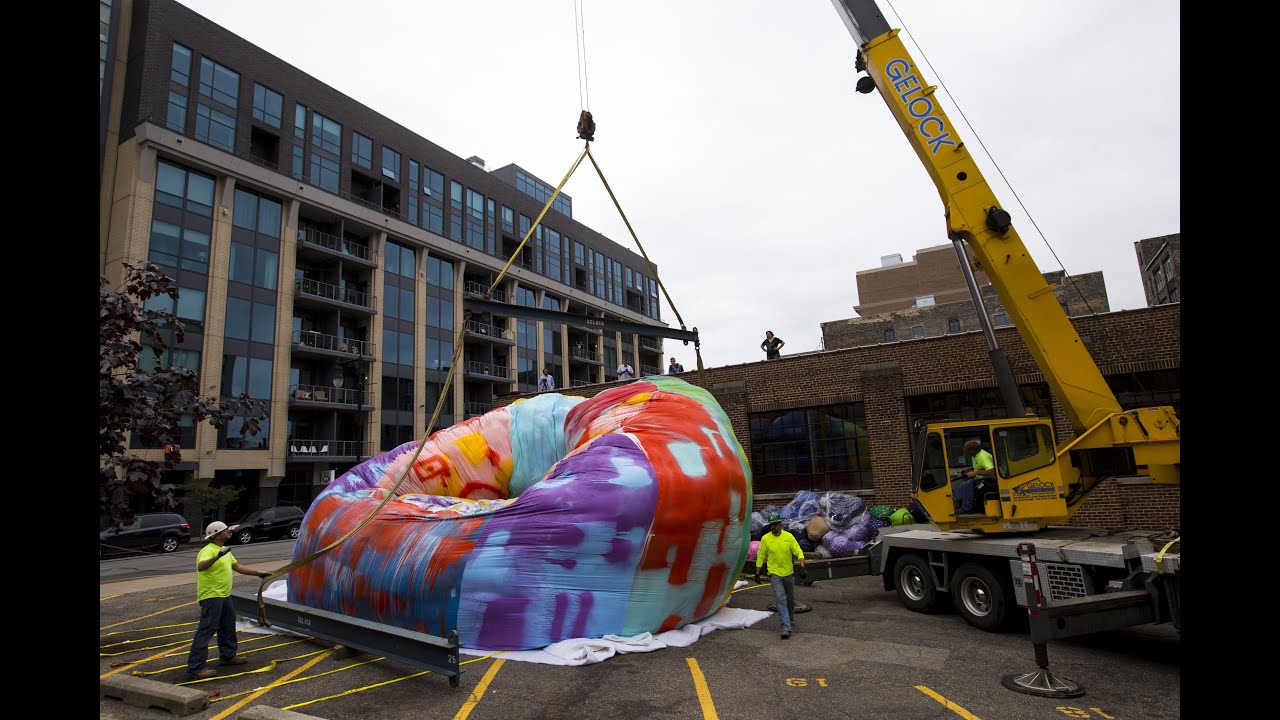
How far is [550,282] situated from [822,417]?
123ft

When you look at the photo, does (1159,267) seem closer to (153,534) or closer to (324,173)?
(324,173)

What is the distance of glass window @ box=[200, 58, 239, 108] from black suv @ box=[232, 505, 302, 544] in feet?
66.7

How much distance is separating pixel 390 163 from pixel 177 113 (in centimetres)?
1254

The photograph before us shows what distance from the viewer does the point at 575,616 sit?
27.1 ft

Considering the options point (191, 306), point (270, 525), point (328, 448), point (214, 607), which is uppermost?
point (191, 306)

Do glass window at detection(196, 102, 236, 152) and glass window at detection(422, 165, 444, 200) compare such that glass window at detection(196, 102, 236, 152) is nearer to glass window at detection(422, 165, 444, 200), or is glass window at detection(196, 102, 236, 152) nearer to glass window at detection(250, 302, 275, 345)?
glass window at detection(250, 302, 275, 345)

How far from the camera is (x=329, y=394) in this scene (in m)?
37.1

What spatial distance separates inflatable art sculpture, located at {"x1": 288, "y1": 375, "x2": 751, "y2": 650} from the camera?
8.28m

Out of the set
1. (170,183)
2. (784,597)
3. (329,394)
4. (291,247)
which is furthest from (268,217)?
(784,597)

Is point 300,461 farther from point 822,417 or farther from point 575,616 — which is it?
point 575,616

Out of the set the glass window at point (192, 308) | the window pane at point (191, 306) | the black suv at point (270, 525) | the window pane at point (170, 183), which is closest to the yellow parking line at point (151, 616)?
the black suv at point (270, 525)

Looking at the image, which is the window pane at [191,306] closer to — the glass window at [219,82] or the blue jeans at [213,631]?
the glass window at [219,82]

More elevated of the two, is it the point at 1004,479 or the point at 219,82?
the point at 219,82
